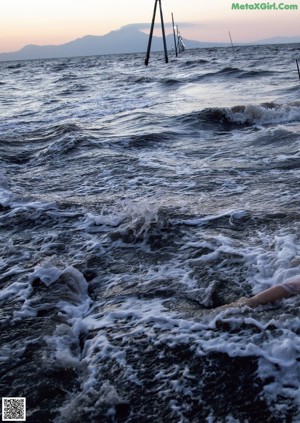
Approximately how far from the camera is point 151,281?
3422 millimetres

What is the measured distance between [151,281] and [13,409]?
150 cm

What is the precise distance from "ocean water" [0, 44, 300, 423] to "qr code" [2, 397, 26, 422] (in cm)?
5

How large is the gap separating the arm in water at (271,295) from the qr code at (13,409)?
58.0 inches

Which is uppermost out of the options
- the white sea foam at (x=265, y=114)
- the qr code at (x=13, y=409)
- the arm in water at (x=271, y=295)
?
the white sea foam at (x=265, y=114)

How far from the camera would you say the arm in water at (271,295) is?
9.42 feet

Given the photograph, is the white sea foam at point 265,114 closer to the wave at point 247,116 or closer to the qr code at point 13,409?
the wave at point 247,116

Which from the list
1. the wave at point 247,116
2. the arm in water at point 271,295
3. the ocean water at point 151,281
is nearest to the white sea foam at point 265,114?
the wave at point 247,116

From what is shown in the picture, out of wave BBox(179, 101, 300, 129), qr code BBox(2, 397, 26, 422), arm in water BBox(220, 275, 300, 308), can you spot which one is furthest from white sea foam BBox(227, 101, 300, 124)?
qr code BBox(2, 397, 26, 422)

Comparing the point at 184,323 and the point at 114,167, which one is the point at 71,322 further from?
the point at 114,167

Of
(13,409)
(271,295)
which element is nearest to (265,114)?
(271,295)

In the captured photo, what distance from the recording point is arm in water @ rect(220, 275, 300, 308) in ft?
9.42

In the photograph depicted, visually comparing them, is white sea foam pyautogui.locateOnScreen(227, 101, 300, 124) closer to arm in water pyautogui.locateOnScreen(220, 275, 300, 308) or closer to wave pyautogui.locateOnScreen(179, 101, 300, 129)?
wave pyautogui.locateOnScreen(179, 101, 300, 129)

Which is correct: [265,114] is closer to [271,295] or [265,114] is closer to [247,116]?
[247,116]

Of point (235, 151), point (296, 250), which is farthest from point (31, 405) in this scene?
point (235, 151)
